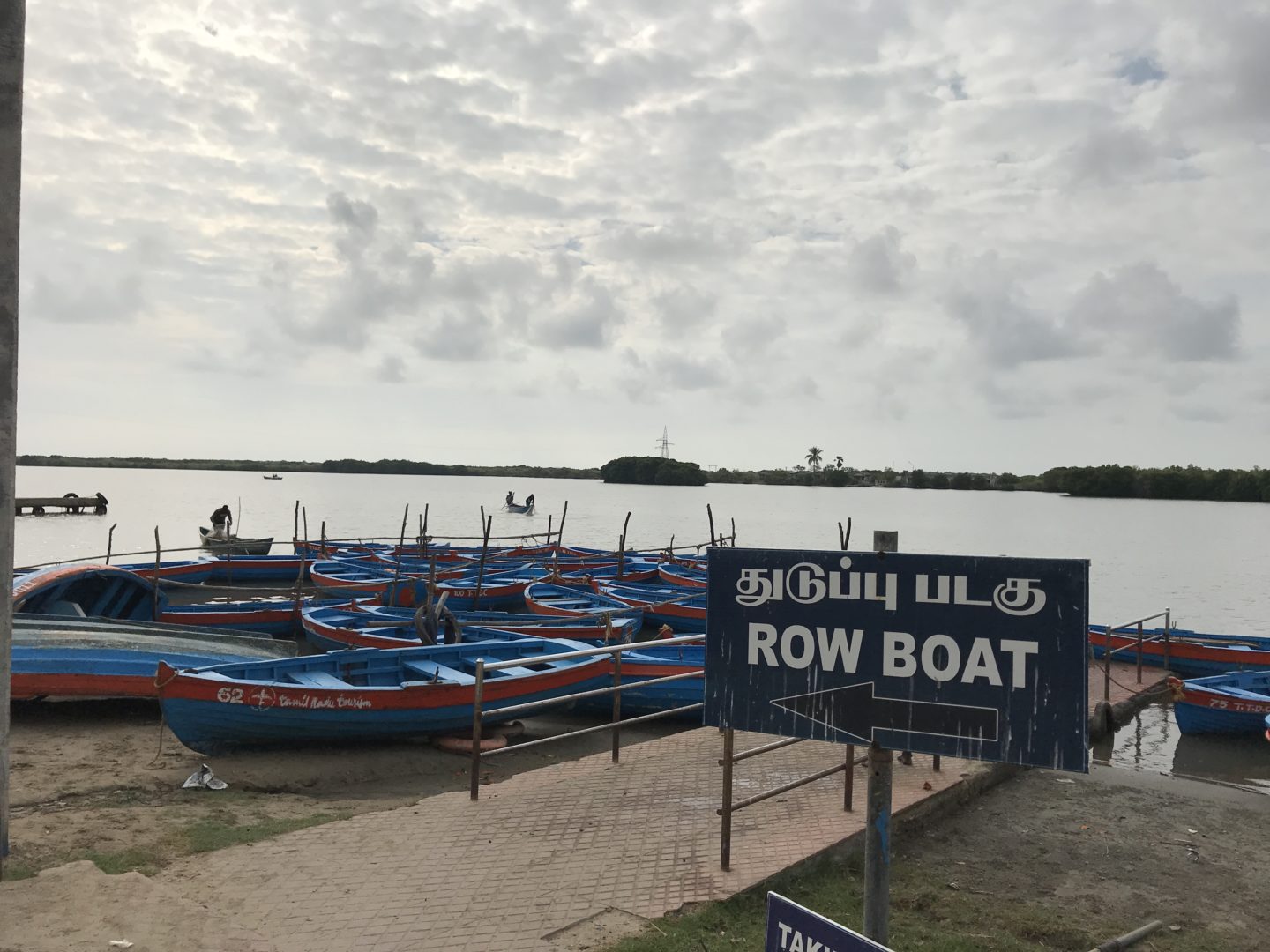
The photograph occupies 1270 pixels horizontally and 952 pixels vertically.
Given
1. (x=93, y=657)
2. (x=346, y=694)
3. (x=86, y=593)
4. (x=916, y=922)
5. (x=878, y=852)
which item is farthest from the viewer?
(x=86, y=593)

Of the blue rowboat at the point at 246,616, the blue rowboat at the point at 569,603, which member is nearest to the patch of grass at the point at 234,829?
the blue rowboat at the point at 569,603

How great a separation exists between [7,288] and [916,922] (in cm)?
712

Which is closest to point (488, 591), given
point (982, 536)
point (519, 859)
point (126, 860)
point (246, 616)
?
point (246, 616)

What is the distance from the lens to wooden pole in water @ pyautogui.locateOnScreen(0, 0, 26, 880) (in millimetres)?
6168

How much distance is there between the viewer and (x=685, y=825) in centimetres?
693

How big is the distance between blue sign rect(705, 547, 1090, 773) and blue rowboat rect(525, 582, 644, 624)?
15.9 metres

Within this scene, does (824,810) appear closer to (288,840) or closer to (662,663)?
(288,840)

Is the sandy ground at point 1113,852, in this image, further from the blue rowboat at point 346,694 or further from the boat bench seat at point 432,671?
the boat bench seat at point 432,671

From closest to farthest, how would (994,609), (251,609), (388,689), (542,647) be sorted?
1. (994,609)
2. (388,689)
3. (542,647)
4. (251,609)

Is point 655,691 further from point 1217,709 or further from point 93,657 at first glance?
point 1217,709

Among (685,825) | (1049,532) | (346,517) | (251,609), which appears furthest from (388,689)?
(1049,532)

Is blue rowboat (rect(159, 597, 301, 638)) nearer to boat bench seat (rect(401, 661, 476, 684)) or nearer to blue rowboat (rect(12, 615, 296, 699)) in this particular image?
blue rowboat (rect(12, 615, 296, 699))

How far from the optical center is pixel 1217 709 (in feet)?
46.6

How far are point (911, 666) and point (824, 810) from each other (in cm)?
460
